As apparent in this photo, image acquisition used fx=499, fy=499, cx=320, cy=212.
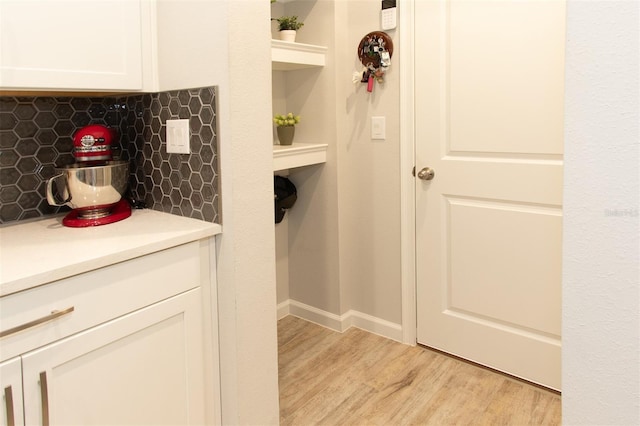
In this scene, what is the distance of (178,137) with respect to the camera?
5.43 ft

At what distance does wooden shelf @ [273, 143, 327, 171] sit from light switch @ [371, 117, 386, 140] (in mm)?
278

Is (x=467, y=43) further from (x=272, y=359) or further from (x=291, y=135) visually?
(x=272, y=359)

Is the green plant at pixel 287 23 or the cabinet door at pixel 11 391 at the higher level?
the green plant at pixel 287 23

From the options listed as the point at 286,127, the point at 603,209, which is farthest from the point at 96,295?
the point at 286,127

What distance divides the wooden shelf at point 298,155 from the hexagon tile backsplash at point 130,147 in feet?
2.31

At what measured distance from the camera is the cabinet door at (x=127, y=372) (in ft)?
3.88

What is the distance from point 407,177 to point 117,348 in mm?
1623

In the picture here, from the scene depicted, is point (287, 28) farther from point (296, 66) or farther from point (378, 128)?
point (378, 128)

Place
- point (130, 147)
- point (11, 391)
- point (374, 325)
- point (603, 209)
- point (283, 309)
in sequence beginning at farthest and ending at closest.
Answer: point (283, 309), point (374, 325), point (130, 147), point (11, 391), point (603, 209)

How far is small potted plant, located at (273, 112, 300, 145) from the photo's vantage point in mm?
2602

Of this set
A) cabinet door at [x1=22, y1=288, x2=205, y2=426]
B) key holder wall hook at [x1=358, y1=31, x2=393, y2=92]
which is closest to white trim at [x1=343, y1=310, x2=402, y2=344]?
key holder wall hook at [x1=358, y1=31, x2=393, y2=92]

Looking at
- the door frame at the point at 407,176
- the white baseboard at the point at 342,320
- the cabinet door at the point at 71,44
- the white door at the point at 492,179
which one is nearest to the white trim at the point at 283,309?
the white baseboard at the point at 342,320

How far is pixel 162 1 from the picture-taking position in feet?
5.41

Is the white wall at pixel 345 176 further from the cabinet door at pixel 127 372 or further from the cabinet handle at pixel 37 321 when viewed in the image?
the cabinet handle at pixel 37 321
